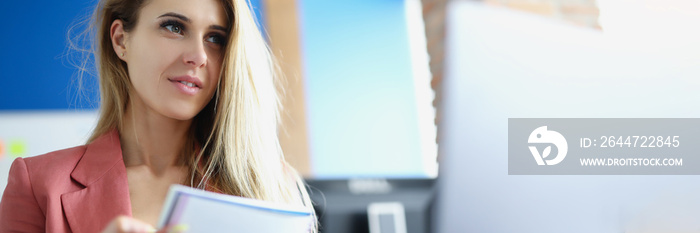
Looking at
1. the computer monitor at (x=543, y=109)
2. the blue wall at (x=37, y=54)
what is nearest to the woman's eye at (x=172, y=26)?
the computer monitor at (x=543, y=109)

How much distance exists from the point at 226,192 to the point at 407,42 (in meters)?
2.26

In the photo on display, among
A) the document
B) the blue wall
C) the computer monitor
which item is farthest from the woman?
the blue wall

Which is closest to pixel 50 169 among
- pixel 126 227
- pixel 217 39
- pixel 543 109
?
pixel 217 39

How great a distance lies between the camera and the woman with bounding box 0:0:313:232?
4.02ft

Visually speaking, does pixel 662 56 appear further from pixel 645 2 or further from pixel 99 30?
pixel 99 30

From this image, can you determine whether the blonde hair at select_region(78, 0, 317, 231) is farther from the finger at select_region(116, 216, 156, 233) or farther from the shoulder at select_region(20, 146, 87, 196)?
the finger at select_region(116, 216, 156, 233)

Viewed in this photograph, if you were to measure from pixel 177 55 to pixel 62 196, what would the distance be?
1.13ft

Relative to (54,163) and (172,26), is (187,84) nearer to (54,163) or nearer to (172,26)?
(172,26)

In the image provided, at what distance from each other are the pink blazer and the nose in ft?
0.86

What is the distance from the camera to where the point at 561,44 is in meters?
0.75

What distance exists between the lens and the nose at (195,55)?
126cm

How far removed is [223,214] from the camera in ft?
2.55

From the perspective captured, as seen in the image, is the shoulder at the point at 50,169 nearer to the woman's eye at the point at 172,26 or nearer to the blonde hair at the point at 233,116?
the blonde hair at the point at 233,116

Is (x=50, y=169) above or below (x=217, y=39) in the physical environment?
below
